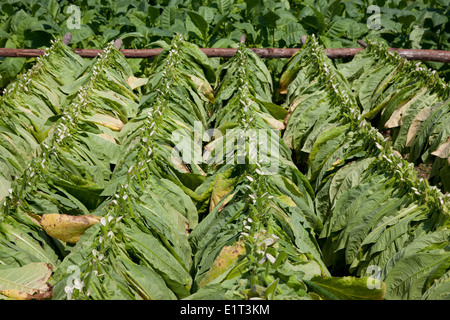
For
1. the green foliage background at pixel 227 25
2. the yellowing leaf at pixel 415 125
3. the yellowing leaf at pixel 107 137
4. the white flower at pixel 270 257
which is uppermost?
the green foliage background at pixel 227 25

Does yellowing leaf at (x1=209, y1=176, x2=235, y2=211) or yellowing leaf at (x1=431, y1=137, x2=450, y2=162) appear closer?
yellowing leaf at (x1=209, y1=176, x2=235, y2=211)

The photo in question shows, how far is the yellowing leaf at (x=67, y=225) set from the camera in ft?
7.63

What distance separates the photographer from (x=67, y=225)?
233 centimetres

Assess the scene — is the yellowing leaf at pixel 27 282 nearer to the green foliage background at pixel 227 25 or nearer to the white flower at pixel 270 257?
the white flower at pixel 270 257

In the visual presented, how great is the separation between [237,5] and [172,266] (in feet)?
15.5

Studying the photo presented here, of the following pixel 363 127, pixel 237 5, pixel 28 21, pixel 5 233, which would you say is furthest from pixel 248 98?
pixel 28 21

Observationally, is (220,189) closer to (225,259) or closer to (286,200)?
(286,200)

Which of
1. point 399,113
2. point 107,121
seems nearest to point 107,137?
point 107,121

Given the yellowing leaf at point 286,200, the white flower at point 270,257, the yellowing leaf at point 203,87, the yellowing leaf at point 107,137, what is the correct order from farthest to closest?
the yellowing leaf at point 203,87
the yellowing leaf at point 107,137
the yellowing leaf at point 286,200
the white flower at point 270,257

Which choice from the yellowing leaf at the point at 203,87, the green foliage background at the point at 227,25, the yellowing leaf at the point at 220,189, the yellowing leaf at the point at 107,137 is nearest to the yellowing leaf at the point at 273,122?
the yellowing leaf at the point at 203,87

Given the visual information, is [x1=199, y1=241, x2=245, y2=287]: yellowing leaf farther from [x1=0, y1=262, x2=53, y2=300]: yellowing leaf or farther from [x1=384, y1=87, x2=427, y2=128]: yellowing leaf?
[x1=384, y1=87, x2=427, y2=128]: yellowing leaf

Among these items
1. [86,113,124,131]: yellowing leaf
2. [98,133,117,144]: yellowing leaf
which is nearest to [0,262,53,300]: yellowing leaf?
[98,133,117,144]: yellowing leaf

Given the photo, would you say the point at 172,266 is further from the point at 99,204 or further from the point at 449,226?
the point at 449,226

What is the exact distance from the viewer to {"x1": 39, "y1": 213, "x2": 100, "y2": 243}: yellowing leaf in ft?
7.63
